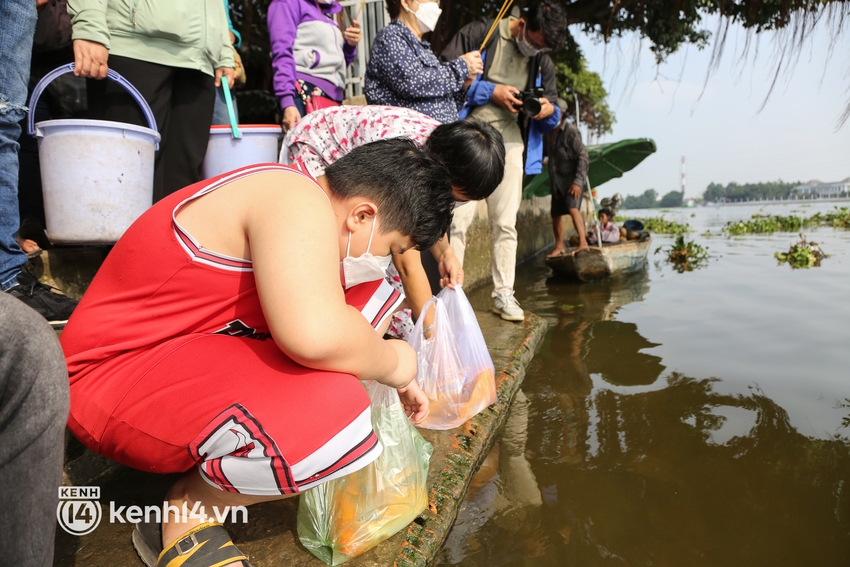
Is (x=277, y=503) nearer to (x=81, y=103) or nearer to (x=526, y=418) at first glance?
(x=526, y=418)

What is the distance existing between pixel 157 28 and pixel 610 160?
5764 mm

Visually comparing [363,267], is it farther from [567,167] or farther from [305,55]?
[567,167]

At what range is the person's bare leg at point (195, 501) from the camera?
1.09 metres

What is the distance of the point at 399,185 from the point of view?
3.82ft

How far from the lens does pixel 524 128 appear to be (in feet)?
11.5

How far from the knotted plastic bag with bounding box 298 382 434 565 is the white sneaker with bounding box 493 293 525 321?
184 centimetres

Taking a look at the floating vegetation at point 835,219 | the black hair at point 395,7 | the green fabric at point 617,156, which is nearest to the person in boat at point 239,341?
the black hair at point 395,7

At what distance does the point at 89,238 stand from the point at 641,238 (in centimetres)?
528

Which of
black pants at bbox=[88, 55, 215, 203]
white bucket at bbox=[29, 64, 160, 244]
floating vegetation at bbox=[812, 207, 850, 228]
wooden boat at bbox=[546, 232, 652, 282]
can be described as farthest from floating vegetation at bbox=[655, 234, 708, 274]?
floating vegetation at bbox=[812, 207, 850, 228]

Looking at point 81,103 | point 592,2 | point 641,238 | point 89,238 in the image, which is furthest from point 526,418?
point 592,2

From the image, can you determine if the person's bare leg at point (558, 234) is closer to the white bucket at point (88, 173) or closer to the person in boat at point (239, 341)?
the white bucket at point (88, 173)

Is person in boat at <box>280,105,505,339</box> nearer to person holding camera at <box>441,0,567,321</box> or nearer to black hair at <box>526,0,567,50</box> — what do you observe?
person holding camera at <box>441,0,567,321</box>

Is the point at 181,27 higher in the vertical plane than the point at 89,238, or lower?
higher
